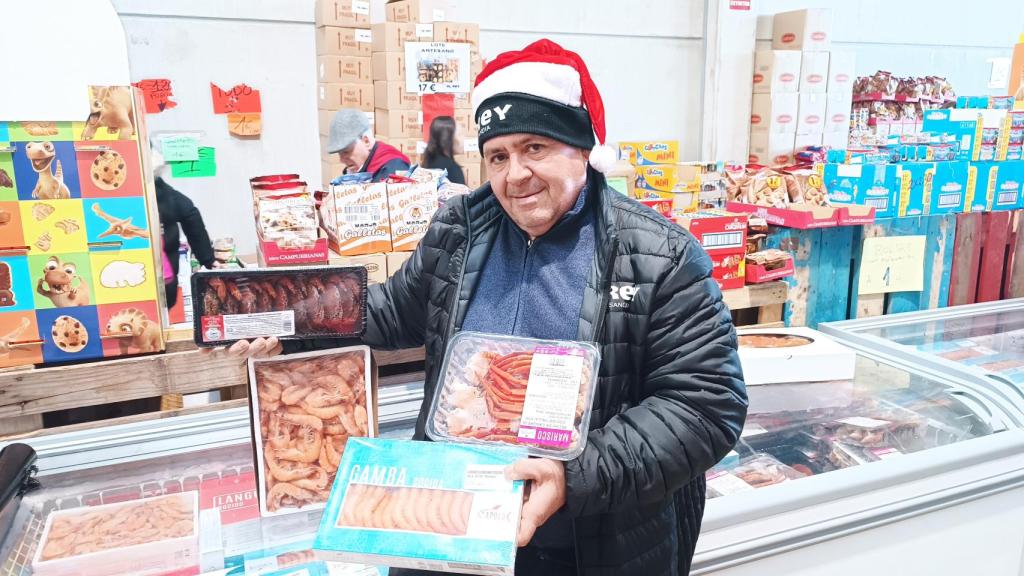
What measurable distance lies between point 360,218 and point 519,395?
1305 millimetres

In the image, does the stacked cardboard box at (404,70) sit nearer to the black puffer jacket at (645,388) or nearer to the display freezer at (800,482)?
the display freezer at (800,482)

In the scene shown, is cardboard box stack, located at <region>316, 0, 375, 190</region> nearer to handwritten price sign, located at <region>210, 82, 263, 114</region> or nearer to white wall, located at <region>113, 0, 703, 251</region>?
white wall, located at <region>113, 0, 703, 251</region>

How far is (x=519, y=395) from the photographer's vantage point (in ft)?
4.23

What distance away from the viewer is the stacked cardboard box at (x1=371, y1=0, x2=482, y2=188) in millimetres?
5336

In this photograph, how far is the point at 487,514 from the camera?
112 centimetres

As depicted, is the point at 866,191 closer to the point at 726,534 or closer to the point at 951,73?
the point at 726,534

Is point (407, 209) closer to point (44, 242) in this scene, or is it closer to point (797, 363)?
point (44, 242)

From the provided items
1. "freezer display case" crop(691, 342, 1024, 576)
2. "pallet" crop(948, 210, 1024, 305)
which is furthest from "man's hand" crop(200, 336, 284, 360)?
"pallet" crop(948, 210, 1024, 305)

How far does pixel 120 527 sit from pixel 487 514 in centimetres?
90

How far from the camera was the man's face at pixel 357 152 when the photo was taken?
4.79 m

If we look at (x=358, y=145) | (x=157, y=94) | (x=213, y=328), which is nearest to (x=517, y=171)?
(x=213, y=328)

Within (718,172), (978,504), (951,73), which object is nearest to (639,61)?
(718,172)

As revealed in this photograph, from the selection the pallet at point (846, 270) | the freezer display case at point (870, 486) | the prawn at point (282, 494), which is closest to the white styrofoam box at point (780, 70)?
the pallet at point (846, 270)

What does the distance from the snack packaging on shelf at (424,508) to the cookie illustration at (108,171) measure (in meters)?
1.15
